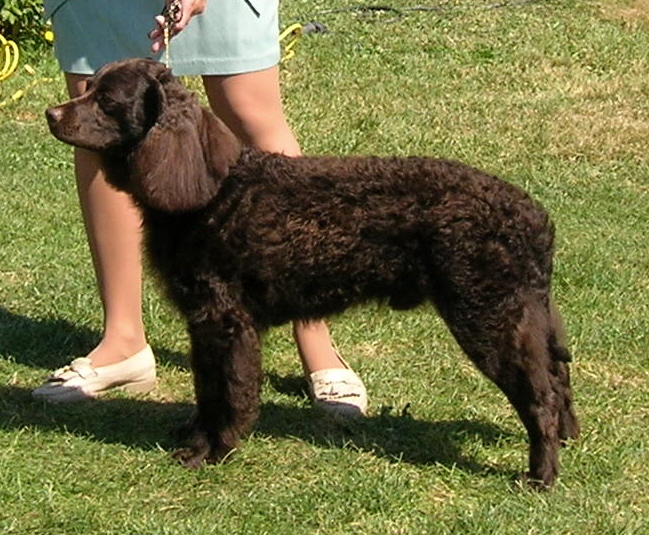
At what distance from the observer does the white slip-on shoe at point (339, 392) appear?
4.85 meters

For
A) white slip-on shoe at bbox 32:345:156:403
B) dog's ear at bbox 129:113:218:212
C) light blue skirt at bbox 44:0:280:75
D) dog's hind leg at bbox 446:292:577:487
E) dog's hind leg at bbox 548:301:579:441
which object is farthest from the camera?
white slip-on shoe at bbox 32:345:156:403

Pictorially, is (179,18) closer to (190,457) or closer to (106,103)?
(106,103)

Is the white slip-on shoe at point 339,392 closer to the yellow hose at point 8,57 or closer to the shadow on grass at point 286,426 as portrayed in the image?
the shadow on grass at point 286,426

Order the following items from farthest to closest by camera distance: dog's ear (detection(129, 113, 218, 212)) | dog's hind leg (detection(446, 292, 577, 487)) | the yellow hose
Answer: the yellow hose, dog's hind leg (detection(446, 292, 577, 487)), dog's ear (detection(129, 113, 218, 212))

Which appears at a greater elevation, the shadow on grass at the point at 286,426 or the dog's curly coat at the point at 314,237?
the dog's curly coat at the point at 314,237

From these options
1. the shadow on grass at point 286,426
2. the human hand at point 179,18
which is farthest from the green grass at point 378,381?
the human hand at point 179,18

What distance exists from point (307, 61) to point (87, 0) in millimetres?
5541

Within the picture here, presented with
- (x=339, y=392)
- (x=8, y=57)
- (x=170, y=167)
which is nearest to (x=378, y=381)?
(x=339, y=392)

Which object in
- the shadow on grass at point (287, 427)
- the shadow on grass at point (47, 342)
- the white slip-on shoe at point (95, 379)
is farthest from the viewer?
the shadow on grass at point (47, 342)

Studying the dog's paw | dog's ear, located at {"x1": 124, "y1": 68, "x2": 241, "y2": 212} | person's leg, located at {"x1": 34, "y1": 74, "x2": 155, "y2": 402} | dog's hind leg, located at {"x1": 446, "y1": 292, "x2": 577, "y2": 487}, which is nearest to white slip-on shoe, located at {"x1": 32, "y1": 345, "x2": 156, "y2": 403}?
person's leg, located at {"x1": 34, "y1": 74, "x2": 155, "y2": 402}

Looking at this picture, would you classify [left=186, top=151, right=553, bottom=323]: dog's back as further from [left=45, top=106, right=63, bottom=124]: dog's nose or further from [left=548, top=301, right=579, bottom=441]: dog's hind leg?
[left=45, top=106, right=63, bottom=124]: dog's nose

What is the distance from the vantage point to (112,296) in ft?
17.0

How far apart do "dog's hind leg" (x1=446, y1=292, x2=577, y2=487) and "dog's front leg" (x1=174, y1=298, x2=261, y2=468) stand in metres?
0.66

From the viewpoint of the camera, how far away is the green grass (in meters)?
4.07
